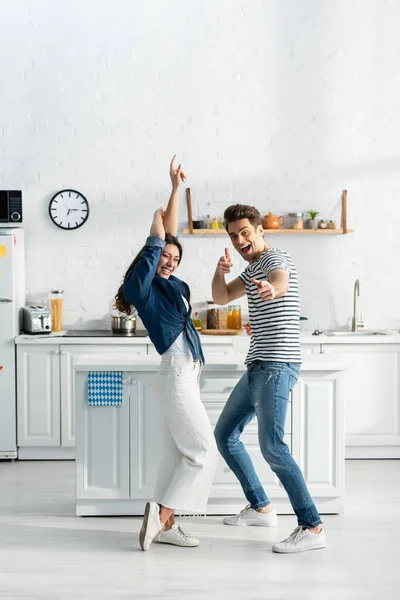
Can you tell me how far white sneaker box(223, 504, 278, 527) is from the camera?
4457 mm

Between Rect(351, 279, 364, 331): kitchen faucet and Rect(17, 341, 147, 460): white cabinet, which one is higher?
Rect(351, 279, 364, 331): kitchen faucet

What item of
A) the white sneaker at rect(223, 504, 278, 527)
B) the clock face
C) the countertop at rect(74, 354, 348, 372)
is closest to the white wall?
the clock face

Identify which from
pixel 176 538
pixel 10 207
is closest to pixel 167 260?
pixel 176 538

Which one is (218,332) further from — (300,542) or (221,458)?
(300,542)

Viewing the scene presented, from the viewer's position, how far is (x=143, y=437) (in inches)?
181

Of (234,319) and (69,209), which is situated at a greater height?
(69,209)

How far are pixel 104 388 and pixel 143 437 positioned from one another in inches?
13.0

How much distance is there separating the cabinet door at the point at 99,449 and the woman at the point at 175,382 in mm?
523

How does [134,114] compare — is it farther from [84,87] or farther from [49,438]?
[49,438]

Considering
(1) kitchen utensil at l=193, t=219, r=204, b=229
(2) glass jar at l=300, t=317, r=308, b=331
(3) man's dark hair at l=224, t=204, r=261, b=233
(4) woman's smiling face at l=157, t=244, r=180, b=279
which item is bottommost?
(2) glass jar at l=300, t=317, r=308, b=331

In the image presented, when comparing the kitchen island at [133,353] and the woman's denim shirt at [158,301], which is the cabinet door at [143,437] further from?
the kitchen island at [133,353]

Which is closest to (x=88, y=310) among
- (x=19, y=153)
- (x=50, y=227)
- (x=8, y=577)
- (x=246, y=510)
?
(x=50, y=227)

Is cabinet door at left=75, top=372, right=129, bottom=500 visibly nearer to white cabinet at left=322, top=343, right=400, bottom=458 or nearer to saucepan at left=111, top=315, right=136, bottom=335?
saucepan at left=111, top=315, right=136, bottom=335

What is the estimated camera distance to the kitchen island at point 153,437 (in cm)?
457
